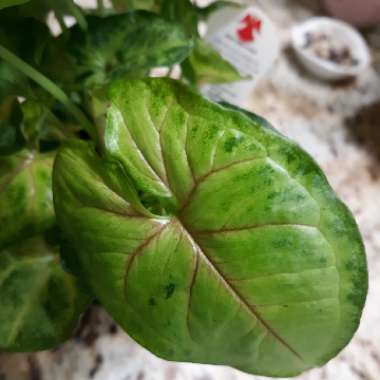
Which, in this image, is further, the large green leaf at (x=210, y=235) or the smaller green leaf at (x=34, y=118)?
the smaller green leaf at (x=34, y=118)

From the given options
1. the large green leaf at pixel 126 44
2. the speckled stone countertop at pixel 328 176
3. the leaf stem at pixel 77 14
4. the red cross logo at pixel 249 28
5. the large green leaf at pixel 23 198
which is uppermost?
the leaf stem at pixel 77 14

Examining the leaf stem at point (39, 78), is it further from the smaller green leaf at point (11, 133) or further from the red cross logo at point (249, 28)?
the red cross logo at point (249, 28)

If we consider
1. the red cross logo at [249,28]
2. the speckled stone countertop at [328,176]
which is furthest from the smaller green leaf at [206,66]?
the speckled stone countertop at [328,176]

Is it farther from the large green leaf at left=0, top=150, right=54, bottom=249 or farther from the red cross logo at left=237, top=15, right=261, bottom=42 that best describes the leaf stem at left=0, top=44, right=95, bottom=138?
the red cross logo at left=237, top=15, right=261, bottom=42

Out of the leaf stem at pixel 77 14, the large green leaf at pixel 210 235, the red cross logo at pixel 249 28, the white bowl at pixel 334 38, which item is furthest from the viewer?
the white bowl at pixel 334 38

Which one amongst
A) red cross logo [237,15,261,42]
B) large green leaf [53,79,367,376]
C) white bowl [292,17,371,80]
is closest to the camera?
large green leaf [53,79,367,376]

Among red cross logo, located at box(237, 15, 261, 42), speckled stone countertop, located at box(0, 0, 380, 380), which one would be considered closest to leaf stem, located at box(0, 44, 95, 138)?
speckled stone countertop, located at box(0, 0, 380, 380)

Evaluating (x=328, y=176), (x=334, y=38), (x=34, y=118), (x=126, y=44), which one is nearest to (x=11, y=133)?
(x=34, y=118)
